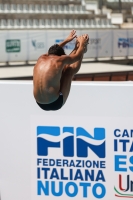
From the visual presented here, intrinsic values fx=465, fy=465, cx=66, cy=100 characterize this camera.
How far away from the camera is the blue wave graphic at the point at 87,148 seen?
6.14 meters

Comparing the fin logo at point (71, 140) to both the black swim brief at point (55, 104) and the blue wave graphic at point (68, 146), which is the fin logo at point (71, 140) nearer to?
the blue wave graphic at point (68, 146)

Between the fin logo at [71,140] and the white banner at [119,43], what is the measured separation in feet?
56.5

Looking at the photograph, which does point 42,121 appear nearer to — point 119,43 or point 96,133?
point 96,133

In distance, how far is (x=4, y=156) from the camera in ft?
20.8

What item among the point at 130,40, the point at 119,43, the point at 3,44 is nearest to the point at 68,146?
the point at 3,44

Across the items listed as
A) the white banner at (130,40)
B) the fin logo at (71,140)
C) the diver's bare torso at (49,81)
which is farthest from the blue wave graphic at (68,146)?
the white banner at (130,40)

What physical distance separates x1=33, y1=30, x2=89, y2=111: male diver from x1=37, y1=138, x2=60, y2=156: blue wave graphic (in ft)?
5.88

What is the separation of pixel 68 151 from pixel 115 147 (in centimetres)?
62

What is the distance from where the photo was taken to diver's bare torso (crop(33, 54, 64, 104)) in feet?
14.1

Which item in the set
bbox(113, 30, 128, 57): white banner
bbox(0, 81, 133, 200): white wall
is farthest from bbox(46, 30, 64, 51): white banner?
bbox(0, 81, 133, 200): white wall

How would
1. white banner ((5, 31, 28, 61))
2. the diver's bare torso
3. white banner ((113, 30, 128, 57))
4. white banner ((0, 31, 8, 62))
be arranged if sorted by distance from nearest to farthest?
the diver's bare torso < white banner ((0, 31, 8, 62)) < white banner ((5, 31, 28, 61)) < white banner ((113, 30, 128, 57))

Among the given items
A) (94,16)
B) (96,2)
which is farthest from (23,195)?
(96,2)

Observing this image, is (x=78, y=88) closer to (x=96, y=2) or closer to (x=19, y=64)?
(x=19, y=64)

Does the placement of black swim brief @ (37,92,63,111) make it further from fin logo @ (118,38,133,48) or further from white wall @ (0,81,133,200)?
fin logo @ (118,38,133,48)
